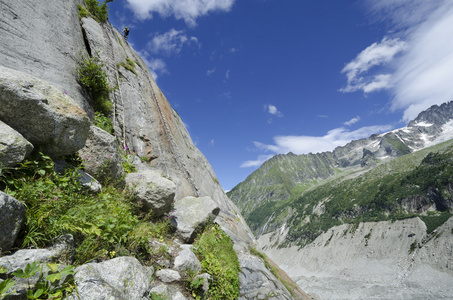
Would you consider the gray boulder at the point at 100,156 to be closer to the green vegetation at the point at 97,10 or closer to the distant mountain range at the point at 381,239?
the green vegetation at the point at 97,10

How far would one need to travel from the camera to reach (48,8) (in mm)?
12008

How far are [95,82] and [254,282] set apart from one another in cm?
1311

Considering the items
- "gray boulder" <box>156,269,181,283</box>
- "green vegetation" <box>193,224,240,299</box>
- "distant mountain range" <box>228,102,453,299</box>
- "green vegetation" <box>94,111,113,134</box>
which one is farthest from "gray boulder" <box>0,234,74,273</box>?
"distant mountain range" <box>228,102,453,299</box>

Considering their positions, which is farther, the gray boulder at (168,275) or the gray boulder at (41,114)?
the gray boulder at (168,275)

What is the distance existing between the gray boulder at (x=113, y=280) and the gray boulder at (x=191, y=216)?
3.51 meters

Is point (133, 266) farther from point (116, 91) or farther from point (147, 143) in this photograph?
point (116, 91)

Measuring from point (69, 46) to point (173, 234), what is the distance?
12.3m

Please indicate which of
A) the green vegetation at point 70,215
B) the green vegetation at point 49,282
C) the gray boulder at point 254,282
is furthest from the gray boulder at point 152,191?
the gray boulder at point 254,282

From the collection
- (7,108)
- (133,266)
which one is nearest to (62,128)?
(7,108)

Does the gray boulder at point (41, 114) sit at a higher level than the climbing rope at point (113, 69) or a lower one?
lower

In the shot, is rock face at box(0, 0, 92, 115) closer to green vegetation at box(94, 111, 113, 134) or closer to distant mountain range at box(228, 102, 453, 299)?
green vegetation at box(94, 111, 113, 134)

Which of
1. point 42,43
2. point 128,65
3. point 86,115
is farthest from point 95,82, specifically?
point 86,115

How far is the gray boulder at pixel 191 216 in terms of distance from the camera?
858cm

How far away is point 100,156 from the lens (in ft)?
22.9
